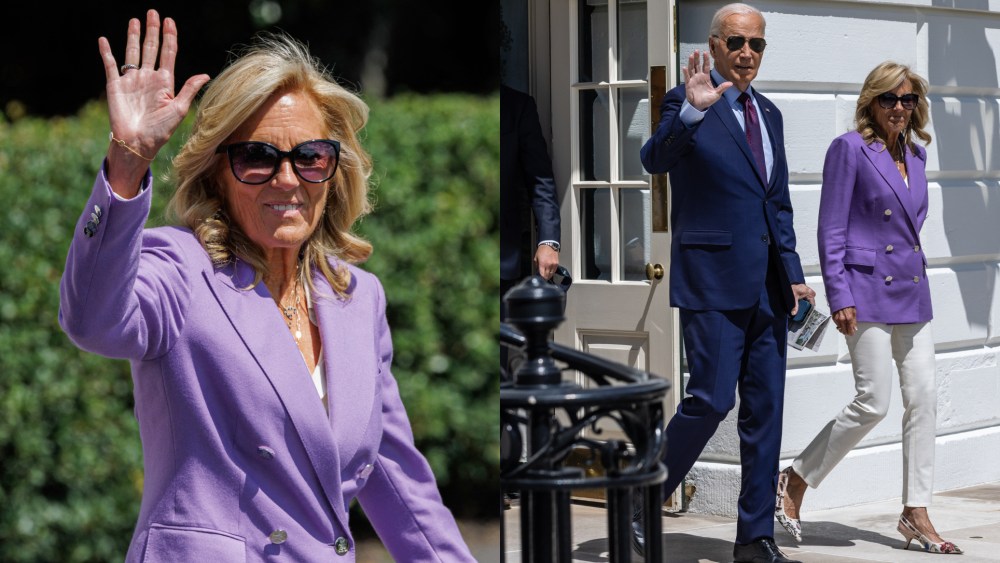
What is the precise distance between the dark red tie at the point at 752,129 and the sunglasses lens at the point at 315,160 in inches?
123

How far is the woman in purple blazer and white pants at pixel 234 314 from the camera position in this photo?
1842 millimetres

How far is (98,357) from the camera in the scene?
5.40m

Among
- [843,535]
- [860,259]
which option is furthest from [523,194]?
[843,535]

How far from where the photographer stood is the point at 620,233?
5797 millimetres

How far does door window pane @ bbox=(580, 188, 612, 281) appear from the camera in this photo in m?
5.54

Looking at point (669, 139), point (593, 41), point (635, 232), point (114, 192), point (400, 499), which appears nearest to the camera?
point (114, 192)

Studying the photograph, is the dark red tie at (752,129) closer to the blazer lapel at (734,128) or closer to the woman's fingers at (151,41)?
the blazer lapel at (734,128)

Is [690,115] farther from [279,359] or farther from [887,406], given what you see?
[279,359]

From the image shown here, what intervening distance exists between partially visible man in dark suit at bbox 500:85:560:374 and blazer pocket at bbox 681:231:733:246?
0.61 metres

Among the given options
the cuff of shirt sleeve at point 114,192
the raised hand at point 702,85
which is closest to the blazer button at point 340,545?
the cuff of shirt sleeve at point 114,192

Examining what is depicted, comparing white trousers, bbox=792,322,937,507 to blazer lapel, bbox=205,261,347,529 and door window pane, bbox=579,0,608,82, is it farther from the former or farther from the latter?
blazer lapel, bbox=205,261,347,529

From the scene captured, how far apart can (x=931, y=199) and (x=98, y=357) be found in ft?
12.1

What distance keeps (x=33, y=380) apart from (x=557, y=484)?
3.88 m

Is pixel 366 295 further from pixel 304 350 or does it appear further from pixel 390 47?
pixel 390 47
